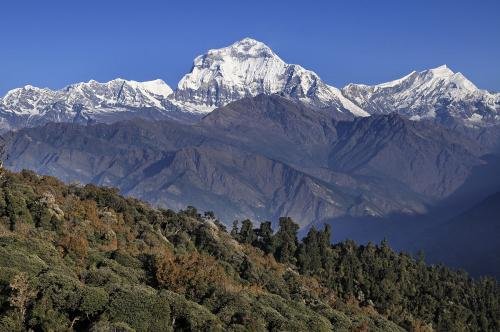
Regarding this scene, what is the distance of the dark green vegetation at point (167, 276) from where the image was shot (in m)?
35.8

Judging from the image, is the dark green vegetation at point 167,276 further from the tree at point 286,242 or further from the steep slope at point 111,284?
the tree at point 286,242

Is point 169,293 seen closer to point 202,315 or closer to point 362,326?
point 202,315

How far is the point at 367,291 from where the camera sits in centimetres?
9844

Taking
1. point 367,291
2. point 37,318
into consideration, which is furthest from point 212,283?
point 367,291

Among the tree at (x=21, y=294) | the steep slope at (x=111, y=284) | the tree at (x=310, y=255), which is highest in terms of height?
the tree at (x=310, y=255)

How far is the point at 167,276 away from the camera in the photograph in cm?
4291

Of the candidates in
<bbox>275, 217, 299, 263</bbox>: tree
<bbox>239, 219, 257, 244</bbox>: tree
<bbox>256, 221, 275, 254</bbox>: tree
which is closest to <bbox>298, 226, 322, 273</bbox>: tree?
<bbox>275, 217, 299, 263</bbox>: tree

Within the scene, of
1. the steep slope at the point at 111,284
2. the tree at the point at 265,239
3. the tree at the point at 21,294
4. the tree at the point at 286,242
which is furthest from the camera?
the tree at the point at 265,239

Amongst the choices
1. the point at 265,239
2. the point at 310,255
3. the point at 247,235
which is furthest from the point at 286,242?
the point at 247,235

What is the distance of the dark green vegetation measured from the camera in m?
35.8

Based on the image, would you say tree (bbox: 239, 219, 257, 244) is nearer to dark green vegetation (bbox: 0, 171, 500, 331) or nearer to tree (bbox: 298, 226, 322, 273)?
dark green vegetation (bbox: 0, 171, 500, 331)

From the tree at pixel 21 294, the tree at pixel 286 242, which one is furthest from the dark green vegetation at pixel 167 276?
the tree at pixel 286 242

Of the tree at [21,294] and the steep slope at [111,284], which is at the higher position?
the steep slope at [111,284]

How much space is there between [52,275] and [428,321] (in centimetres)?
7209
